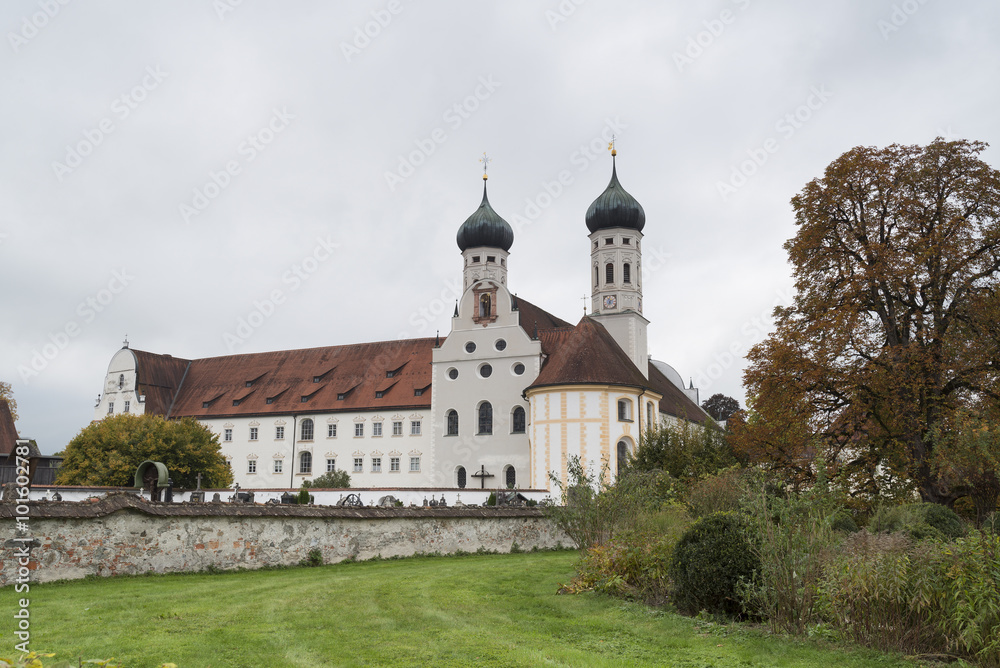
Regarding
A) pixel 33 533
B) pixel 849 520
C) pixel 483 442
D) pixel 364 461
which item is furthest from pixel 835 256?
pixel 364 461

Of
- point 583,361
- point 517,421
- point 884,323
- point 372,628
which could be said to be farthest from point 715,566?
point 517,421

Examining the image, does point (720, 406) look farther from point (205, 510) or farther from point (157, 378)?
point (205, 510)

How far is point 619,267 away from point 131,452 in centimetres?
2942

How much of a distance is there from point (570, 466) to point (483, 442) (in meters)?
28.2

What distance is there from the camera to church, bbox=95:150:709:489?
41500mm

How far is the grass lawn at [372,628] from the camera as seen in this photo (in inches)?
314

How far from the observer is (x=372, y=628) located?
9648mm

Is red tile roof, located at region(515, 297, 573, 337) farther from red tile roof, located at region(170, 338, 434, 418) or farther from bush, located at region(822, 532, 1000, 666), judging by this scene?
bush, located at region(822, 532, 1000, 666)

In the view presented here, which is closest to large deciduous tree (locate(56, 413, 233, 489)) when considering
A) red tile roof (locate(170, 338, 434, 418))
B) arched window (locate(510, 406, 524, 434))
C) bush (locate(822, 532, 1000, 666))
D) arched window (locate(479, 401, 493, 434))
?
red tile roof (locate(170, 338, 434, 418))

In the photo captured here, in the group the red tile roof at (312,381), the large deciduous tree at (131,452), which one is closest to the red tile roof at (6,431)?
the large deciduous tree at (131,452)

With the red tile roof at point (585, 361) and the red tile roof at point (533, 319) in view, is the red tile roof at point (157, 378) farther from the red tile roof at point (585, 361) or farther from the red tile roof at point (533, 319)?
the red tile roof at point (585, 361)

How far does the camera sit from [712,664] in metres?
7.85

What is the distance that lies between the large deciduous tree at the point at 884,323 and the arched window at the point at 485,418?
22965 mm

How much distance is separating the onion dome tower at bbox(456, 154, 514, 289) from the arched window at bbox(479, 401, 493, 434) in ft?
34.1
